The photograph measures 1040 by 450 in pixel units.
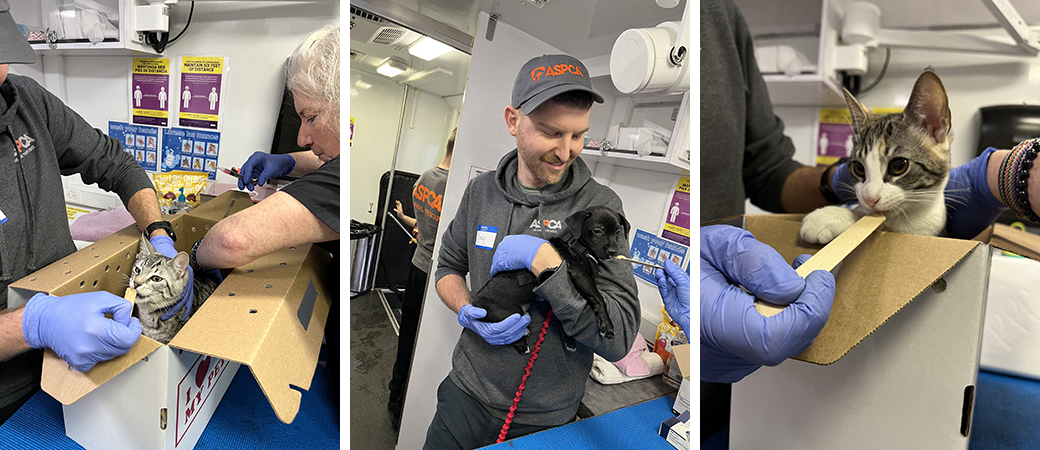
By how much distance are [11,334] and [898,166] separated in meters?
1.33

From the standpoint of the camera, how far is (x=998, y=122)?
576mm

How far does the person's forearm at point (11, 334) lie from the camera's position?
0.69m

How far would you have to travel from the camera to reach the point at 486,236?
610 millimetres

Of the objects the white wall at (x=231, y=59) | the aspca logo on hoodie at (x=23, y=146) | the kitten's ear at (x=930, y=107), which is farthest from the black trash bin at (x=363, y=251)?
the kitten's ear at (x=930, y=107)

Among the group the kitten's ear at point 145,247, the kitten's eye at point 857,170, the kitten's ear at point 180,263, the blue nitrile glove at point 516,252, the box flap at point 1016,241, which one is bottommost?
the kitten's ear at point 180,263

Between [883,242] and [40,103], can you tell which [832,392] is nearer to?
[883,242]

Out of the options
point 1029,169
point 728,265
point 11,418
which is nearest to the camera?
point 1029,169

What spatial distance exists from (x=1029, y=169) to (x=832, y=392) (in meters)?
0.40

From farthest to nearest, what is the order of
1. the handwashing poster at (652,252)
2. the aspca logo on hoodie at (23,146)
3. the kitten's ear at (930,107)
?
the aspca logo on hoodie at (23,146), the handwashing poster at (652,252), the kitten's ear at (930,107)

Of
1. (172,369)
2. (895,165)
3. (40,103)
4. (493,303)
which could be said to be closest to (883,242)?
(895,165)

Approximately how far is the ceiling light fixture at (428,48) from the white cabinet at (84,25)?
0.56 meters

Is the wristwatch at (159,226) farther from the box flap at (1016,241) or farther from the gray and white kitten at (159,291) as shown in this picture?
the box flap at (1016,241)

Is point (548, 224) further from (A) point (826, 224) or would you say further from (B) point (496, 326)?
(A) point (826, 224)

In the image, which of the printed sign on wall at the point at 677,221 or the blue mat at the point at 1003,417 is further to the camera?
the blue mat at the point at 1003,417
